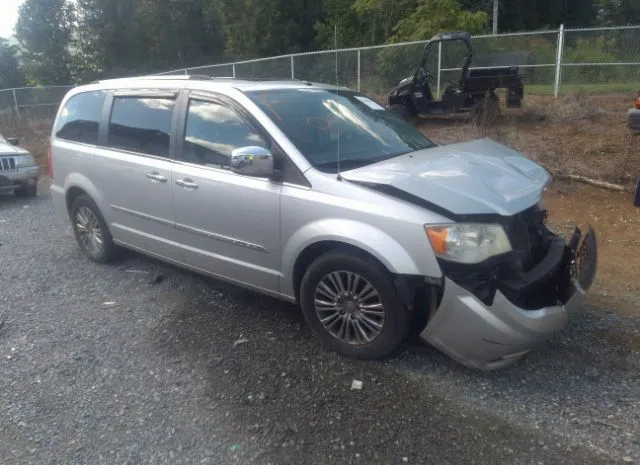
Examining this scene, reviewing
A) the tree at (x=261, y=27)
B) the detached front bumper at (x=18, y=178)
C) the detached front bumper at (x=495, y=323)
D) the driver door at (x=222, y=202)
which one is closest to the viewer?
the detached front bumper at (x=495, y=323)

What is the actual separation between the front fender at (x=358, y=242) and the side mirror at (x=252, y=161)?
478 millimetres

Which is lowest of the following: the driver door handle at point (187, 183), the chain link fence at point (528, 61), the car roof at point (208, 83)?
the driver door handle at point (187, 183)

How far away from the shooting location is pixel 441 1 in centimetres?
2358

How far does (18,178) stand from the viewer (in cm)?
931

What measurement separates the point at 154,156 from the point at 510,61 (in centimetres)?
1206

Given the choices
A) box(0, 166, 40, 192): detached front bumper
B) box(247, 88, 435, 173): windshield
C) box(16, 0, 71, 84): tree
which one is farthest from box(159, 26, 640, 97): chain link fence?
box(16, 0, 71, 84): tree

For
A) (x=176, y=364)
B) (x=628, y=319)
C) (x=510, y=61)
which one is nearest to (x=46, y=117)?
(x=510, y=61)

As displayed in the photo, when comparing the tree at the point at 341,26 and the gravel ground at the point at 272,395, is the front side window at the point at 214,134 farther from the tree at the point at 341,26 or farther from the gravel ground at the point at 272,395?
the tree at the point at 341,26

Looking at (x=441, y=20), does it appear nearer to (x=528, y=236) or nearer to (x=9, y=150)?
(x=9, y=150)

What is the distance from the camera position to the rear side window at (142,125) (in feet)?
15.0

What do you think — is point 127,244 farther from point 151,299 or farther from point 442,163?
point 442,163

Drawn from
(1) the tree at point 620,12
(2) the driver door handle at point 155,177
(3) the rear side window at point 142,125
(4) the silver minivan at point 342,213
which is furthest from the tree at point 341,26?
(2) the driver door handle at point 155,177

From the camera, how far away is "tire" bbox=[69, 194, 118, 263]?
5.42 m

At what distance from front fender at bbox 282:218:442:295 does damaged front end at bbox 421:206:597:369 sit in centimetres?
22
